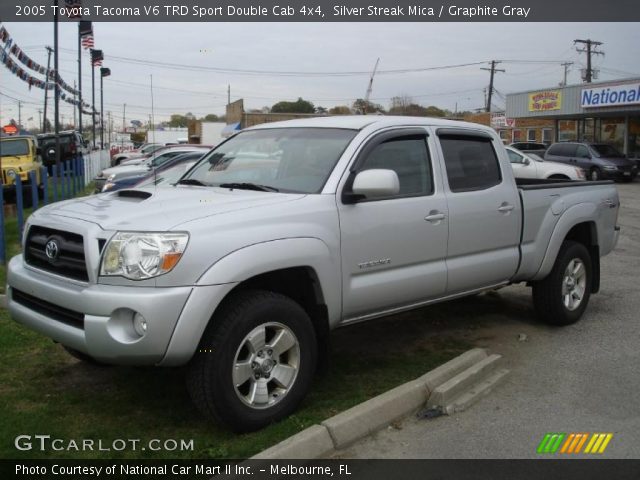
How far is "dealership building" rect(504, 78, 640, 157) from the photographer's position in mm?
29328

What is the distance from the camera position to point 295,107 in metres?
42.1

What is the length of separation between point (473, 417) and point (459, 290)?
3.89 feet

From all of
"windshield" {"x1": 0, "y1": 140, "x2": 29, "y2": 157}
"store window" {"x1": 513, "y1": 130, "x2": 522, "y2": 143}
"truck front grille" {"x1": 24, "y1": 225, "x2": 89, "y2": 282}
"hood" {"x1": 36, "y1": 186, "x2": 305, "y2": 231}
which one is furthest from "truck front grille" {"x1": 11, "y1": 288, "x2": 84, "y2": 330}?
"store window" {"x1": 513, "y1": 130, "x2": 522, "y2": 143}

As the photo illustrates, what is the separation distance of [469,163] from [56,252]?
3247 millimetres

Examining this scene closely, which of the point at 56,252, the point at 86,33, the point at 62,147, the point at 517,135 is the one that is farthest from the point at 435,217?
the point at 517,135

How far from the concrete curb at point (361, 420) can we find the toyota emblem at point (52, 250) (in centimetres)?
164

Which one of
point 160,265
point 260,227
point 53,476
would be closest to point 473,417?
point 260,227

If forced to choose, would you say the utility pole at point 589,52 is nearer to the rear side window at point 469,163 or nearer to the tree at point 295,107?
the tree at point 295,107

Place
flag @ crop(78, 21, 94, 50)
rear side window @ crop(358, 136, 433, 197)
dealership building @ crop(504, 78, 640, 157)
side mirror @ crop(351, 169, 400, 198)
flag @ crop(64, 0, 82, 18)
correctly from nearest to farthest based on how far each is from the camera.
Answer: side mirror @ crop(351, 169, 400, 198), rear side window @ crop(358, 136, 433, 197), flag @ crop(64, 0, 82, 18), flag @ crop(78, 21, 94, 50), dealership building @ crop(504, 78, 640, 157)

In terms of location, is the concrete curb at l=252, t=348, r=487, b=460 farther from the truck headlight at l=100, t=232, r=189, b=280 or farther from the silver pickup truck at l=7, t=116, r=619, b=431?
the truck headlight at l=100, t=232, r=189, b=280

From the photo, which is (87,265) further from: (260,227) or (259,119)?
(259,119)

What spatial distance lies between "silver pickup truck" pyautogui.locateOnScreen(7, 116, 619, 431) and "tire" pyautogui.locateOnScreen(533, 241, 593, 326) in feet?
1.19

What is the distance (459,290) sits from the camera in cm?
503

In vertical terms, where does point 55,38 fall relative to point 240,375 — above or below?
above
